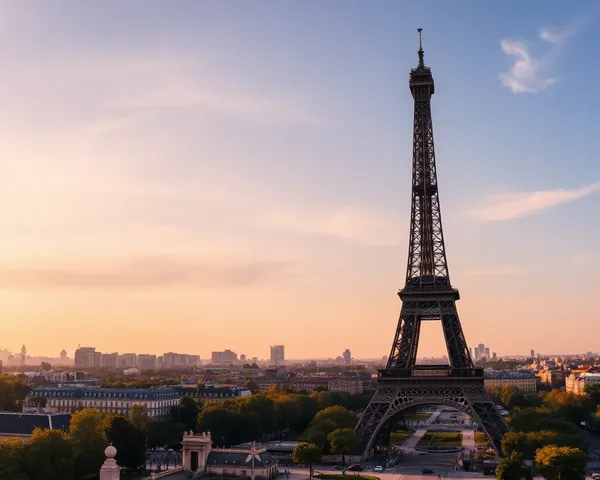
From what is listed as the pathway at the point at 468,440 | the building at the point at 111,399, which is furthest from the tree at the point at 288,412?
the pathway at the point at 468,440

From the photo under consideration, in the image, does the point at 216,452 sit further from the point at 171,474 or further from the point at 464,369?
the point at 464,369

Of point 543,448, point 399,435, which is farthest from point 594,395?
point 543,448

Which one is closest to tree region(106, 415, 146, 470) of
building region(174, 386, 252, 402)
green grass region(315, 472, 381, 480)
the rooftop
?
the rooftop

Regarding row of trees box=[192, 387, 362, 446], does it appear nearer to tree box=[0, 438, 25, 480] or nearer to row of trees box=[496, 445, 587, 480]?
row of trees box=[496, 445, 587, 480]

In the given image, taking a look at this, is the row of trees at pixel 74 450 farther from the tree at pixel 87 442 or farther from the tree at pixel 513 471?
the tree at pixel 513 471

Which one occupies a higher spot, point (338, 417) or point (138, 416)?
point (338, 417)

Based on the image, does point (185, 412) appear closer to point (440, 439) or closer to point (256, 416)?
point (256, 416)
